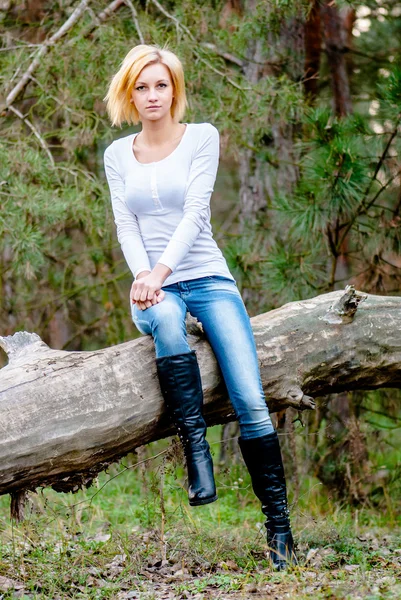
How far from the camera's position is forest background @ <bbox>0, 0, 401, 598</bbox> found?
367 cm

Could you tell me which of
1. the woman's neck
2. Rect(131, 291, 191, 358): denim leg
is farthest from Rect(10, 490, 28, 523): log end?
the woman's neck

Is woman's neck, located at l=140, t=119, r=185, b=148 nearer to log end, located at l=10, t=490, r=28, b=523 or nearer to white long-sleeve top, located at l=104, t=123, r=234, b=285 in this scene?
white long-sleeve top, located at l=104, t=123, r=234, b=285

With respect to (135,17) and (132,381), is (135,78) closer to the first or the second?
(132,381)

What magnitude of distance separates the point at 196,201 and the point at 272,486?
54.4 inches

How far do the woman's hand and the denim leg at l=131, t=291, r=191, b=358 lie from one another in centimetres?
3

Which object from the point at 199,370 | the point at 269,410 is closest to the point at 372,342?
the point at 269,410

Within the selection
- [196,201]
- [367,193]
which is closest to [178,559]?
[196,201]

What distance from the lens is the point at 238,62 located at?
6.03m

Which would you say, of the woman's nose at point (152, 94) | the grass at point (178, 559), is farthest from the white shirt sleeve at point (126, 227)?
the grass at point (178, 559)

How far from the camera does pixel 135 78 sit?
352 centimetres

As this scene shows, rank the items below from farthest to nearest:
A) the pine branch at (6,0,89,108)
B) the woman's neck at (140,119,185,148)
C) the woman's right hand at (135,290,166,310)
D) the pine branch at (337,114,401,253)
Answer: the pine branch at (6,0,89,108)
the pine branch at (337,114,401,253)
the woman's neck at (140,119,185,148)
the woman's right hand at (135,290,166,310)

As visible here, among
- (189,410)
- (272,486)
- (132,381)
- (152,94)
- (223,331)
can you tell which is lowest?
(272,486)

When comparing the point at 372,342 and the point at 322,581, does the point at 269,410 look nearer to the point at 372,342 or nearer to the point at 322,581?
the point at 372,342

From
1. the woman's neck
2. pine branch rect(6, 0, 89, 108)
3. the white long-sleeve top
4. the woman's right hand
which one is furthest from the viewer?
pine branch rect(6, 0, 89, 108)
